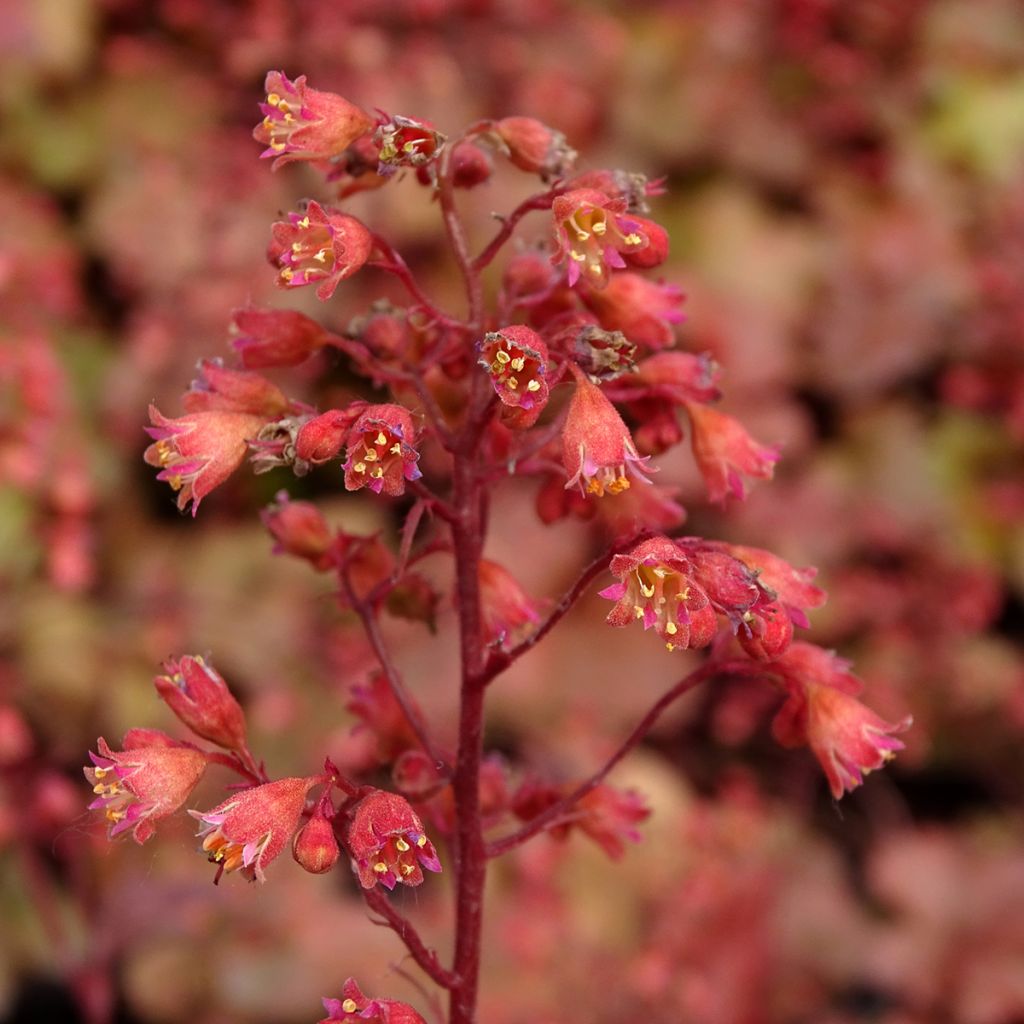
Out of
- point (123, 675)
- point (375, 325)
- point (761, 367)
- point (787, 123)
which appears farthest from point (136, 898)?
point (787, 123)

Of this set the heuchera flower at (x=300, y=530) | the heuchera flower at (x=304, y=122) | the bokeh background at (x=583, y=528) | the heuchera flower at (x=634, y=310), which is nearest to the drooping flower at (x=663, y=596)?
the heuchera flower at (x=634, y=310)

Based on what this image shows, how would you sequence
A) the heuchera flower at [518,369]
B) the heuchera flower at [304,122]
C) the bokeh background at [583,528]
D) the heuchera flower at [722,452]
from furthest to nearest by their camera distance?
the bokeh background at [583,528] < the heuchera flower at [722,452] < the heuchera flower at [304,122] < the heuchera flower at [518,369]

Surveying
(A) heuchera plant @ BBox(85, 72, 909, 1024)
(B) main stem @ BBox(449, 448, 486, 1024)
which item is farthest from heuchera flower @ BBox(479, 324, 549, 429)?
(B) main stem @ BBox(449, 448, 486, 1024)

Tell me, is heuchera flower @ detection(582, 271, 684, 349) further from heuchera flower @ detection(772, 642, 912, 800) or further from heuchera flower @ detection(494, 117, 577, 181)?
heuchera flower @ detection(772, 642, 912, 800)

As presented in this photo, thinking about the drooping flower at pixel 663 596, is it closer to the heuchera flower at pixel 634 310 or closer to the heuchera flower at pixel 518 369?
the heuchera flower at pixel 518 369

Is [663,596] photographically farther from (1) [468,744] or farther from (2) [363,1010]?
(2) [363,1010]

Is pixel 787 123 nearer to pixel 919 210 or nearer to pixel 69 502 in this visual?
pixel 919 210

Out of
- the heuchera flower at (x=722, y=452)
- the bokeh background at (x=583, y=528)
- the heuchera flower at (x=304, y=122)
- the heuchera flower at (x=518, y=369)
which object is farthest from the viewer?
the bokeh background at (x=583, y=528)
